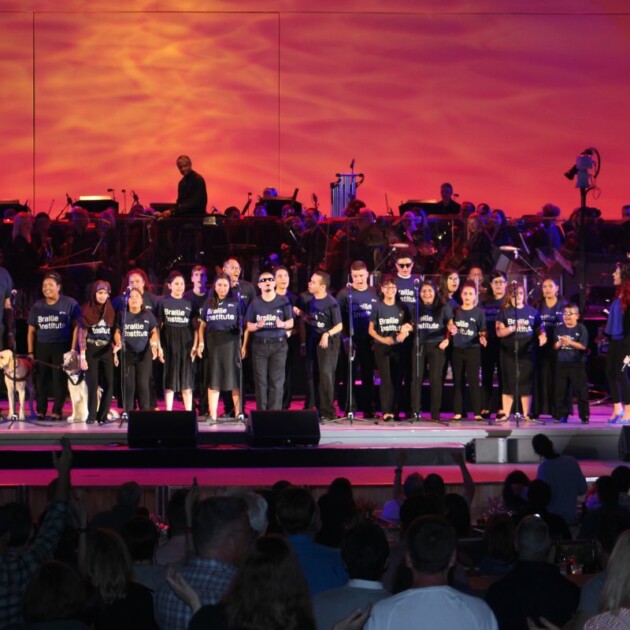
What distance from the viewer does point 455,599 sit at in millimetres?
3539

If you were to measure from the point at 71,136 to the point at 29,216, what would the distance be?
3799 millimetres

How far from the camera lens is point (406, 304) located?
40.9 feet

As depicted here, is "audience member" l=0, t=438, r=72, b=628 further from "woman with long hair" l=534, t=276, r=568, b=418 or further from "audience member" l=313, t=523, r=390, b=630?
"woman with long hair" l=534, t=276, r=568, b=418

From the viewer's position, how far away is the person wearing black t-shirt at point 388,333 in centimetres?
1223

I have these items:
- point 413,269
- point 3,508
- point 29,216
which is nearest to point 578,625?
point 3,508

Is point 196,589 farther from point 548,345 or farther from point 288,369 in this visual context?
point 548,345

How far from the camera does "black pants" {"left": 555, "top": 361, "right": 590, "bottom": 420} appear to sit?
12297mm

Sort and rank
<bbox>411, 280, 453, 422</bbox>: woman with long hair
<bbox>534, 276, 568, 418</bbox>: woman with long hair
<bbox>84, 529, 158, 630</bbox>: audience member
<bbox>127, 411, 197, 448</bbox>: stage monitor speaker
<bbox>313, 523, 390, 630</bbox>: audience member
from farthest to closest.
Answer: <bbox>534, 276, 568, 418</bbox>: woman with long hair → <bbox>411, 280, 453, 422</bbox>: woman with long hair → <bbox>127, 411, 197, 448</bbox>: stage monitor speaker → <bbox>84, 529, 158, 630</bbox>: audience member → <bbox>313, 523, 390, 630</bbox>: audience member

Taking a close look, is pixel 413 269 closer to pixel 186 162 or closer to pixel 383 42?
pixel 186 162

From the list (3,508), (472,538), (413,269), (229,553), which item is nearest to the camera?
(229,553)

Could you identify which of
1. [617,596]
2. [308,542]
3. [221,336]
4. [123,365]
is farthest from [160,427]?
[617,596]

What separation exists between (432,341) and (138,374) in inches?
116

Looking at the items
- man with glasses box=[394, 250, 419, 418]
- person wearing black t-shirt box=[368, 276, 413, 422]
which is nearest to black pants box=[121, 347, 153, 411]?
person wearing black t-shirt box=[368, 276, 413, 422]

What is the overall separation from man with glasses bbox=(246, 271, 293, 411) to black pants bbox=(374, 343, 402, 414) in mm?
968
